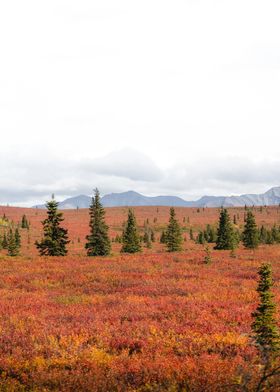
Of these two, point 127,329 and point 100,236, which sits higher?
point 100,236

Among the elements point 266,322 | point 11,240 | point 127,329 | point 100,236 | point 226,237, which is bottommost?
point 127,329

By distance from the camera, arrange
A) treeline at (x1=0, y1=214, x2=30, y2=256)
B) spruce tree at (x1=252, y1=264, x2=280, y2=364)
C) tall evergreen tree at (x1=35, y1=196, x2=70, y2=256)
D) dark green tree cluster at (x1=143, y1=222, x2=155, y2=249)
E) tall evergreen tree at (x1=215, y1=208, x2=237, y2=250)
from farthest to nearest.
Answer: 1. dark green tree cluster at (x1=143, y1=222, x2=155, y2=249)
2. tall evergreen tree at (x1=215, y1=208, x2=237, y2=250)
3. treeline at (x1=0, y1=214, x2=30, y2=256)
4. tall evergreen tree at (x1=35, y1=196, x2=70, y2=256)
5. spruce tree at (x1=252, y1=264, x2=280, y2=364)

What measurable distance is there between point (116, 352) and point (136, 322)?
3073 millimetres

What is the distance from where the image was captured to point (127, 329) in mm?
12828

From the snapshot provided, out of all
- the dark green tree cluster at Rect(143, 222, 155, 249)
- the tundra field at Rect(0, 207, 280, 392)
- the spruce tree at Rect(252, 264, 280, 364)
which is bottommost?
the dark green tree cluster at Rect(143, 222, 155, 249)

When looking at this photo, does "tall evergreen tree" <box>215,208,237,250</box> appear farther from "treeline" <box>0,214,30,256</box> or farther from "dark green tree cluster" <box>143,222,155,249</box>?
"treeline" <box>0,214,30,256</box>

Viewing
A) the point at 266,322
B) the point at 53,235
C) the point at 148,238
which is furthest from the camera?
the point at 148,238

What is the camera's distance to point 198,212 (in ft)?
551

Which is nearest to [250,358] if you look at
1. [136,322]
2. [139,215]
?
[136,322]

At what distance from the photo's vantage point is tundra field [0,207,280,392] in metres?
8.34

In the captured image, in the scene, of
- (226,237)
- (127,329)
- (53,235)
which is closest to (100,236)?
(53,235)

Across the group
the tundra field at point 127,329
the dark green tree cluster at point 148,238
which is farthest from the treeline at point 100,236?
the dark green tree cluster at point 148,238

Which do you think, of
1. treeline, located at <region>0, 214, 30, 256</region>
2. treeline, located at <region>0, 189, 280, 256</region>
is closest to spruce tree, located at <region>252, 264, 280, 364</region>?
treeline, located at <region>0, 214, 30, 256</region>

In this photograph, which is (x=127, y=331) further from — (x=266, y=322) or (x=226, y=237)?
(x=226, y=237)
